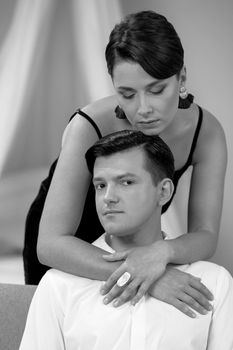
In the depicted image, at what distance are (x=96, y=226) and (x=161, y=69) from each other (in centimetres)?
55

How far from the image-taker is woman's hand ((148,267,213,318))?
1.55 metres

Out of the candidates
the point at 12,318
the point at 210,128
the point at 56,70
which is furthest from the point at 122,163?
the point at 56,70

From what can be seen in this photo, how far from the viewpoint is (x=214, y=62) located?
279cm

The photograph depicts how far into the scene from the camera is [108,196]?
1.57 meters

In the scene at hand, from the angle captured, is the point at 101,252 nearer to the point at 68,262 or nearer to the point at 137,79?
the point at 68,262

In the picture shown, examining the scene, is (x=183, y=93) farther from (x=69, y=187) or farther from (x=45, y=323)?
(x=45, y=323)

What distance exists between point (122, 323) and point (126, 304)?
0.04m

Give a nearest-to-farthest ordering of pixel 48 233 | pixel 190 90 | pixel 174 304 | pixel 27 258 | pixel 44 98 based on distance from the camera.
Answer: pixel 174 304 < pixel 48 233 < pixel 27 258 < pixel 190 90 < pixel 44 98

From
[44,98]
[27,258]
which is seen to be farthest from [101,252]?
[44,98]

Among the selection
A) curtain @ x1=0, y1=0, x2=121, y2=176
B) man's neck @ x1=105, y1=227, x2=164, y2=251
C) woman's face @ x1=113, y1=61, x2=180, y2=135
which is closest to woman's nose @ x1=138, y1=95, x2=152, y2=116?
woman's face @ x1=113, y1=61, x2=180, y2=135

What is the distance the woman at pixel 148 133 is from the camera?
1571 mm

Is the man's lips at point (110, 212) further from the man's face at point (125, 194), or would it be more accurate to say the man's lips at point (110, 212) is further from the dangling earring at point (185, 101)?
the dangling earring at point (185, 101)

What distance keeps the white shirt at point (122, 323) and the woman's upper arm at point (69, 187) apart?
0.14m

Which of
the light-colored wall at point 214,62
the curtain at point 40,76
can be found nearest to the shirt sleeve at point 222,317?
the light-colored wall at point 214,62
